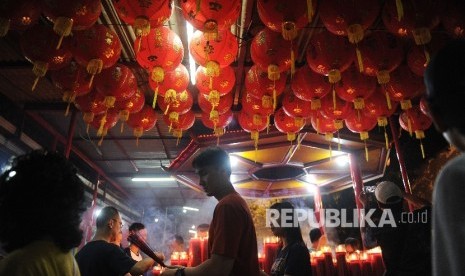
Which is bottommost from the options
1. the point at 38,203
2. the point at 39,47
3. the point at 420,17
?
the point at 38,203

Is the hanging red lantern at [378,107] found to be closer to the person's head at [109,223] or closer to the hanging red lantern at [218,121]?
the hanging red lantern at [218,121]

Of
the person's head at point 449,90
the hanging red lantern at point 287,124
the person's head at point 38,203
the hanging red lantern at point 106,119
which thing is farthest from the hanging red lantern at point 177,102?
the person's head at point 449,90

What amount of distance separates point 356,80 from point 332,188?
5476 millimetres

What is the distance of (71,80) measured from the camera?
17.0 feet

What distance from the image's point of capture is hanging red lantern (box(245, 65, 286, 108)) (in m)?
5.40

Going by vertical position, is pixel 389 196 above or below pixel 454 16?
below

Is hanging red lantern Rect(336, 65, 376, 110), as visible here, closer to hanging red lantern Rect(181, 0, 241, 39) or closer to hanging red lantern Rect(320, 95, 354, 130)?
hanging red lantern Rect(320, 95, 354, 130)

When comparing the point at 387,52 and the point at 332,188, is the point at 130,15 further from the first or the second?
the point at 332,188

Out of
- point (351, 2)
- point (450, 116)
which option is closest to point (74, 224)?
point (450, 116)

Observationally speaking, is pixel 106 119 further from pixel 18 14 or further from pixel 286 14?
pixel 286 14

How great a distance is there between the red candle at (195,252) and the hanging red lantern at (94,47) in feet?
9.71

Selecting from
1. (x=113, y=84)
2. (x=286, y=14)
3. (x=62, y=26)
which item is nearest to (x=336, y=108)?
(x=286, y=14)

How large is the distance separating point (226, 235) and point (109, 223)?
100 inches

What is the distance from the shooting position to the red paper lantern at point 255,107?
19.9ft
